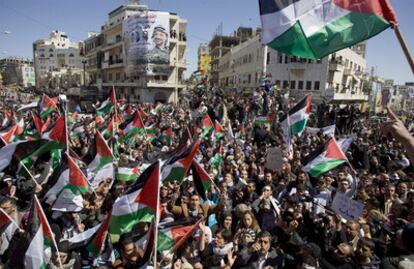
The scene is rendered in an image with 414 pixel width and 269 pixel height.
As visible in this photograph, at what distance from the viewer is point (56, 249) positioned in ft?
13.7

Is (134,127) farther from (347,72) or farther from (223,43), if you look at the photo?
(223,43)

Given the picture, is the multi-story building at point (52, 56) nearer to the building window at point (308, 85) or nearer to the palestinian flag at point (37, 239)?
the building window at point (308, 85)

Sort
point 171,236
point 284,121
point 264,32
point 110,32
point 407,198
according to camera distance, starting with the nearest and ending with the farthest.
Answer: point 264,32
point 171,236
point 407,198
point 284,121
point 110,32

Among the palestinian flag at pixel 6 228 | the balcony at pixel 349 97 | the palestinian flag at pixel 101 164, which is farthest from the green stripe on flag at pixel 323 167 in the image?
the balcony at pixel 349 97

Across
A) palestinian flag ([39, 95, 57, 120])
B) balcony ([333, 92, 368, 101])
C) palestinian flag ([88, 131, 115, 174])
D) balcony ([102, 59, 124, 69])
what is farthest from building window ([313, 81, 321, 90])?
palestinian flag ([88, 131, 115, 174])

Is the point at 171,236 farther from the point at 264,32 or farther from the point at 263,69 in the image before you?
the point at 263,69

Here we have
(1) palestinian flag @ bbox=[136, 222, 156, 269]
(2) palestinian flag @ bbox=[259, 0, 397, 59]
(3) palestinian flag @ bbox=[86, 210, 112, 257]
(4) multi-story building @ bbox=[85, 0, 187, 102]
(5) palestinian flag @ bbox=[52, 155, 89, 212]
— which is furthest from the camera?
(4) multi-story building @ bbox=[85, 0, 187, 102]

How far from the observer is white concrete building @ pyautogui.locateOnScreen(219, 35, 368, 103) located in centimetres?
3803

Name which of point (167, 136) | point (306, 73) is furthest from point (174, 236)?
point (306, 73)

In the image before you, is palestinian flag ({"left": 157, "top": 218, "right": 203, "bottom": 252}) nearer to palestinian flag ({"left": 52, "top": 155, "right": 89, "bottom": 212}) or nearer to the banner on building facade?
palestinian flag ({"left": 52, "top": 155, "right": 89, "bottom": 212})

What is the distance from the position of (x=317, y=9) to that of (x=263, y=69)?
39.7 meters

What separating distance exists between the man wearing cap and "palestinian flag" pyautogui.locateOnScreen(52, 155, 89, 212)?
36.5 metres

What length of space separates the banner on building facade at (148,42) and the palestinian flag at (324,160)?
36.1 metres

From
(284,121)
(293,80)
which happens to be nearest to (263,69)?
(293,80)
